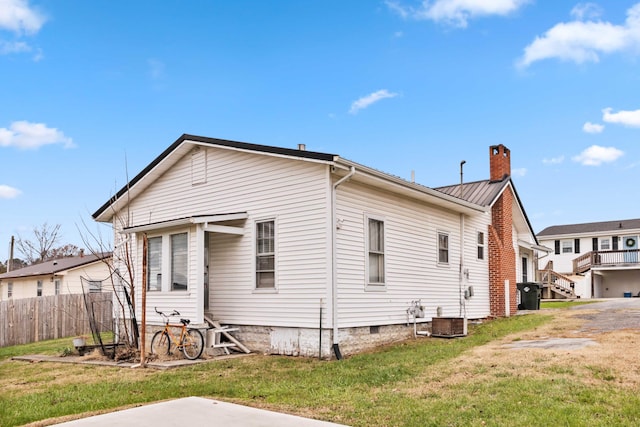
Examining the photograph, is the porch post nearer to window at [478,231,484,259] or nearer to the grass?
the grass

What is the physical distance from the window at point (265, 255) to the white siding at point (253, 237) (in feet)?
0.50

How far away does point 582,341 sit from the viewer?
1162cm

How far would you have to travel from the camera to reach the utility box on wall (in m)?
14.7

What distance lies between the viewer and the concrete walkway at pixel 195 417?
245 inches

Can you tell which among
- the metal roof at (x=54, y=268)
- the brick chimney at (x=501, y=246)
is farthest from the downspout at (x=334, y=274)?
the metal roof at (x=54, y=268)

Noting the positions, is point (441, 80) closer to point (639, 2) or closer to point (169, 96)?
point (639, 2)

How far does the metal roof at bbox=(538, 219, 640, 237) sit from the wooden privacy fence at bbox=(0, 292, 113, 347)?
36.0m

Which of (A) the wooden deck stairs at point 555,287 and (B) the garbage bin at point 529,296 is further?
(A) the wooden deck stairs at point 555,287

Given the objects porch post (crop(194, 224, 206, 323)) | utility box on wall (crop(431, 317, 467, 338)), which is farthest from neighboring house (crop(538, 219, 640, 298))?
porch post (crop(194, 224, 206, 323))

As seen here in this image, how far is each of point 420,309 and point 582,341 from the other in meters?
3.93

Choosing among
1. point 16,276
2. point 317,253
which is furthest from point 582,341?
point 16,276

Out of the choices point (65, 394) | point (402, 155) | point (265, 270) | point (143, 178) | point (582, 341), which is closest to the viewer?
point (65, 394)

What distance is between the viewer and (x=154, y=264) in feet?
48.0

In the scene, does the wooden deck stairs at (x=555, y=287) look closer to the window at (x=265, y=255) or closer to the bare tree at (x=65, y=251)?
the window at (x=265, y=255)
